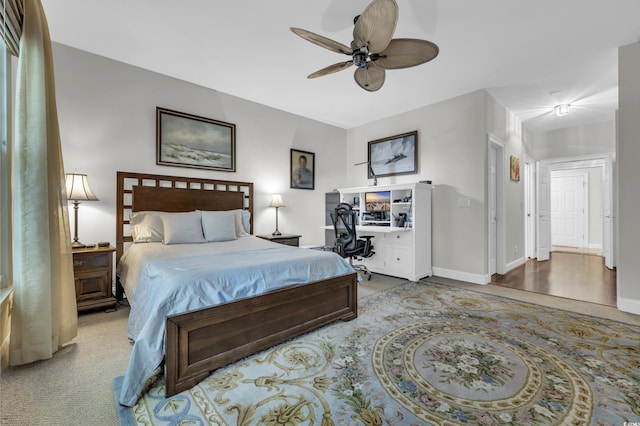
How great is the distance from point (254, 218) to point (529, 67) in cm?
424

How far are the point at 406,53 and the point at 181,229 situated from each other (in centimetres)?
285

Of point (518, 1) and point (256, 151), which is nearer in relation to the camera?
point (518, 1)

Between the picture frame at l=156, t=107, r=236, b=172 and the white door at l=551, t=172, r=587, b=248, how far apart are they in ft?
28.4

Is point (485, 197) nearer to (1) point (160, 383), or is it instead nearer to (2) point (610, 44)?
(2) point (610, 44)

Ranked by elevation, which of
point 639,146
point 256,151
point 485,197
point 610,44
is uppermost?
point 610,44

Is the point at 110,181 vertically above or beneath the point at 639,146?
beneath

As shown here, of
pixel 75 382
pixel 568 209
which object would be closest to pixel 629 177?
pixel 75 382

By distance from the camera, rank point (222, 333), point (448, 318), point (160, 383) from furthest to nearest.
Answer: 1. point (448, 318)
2. point (222, 333)
3. point (160, 383)

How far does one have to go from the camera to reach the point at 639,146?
286 centimetres

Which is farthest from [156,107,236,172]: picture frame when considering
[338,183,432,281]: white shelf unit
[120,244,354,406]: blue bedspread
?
[338,183,432,281]: white shelf unit

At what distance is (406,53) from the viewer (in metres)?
2.24

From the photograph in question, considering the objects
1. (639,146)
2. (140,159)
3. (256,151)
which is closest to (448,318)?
(639,146)

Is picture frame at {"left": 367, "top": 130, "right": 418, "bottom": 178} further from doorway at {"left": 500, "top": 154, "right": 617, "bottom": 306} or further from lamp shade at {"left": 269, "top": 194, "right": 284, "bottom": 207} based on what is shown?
doorway at {"left": 500, "top": 154, "right": 617, "bottom": 306}

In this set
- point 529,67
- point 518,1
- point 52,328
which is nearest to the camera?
point 52,328
